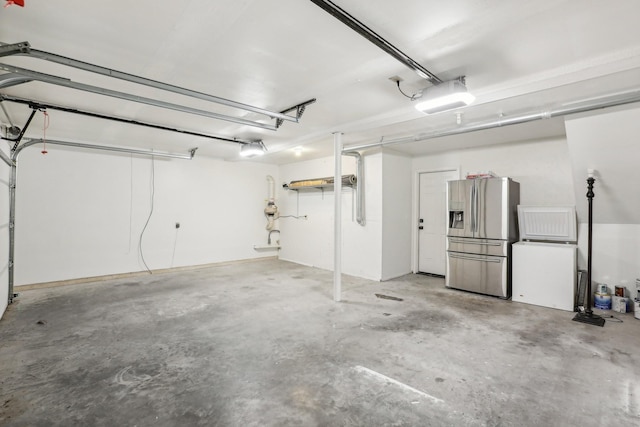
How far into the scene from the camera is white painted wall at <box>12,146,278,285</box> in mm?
5152

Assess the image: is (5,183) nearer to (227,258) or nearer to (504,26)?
(227,258)

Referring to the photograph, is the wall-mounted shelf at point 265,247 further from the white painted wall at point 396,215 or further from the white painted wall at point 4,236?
the white painted wall at point 4,236

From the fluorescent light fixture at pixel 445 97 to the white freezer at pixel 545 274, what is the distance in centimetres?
269

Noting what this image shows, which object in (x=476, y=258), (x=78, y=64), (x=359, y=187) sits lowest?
(x=476, y=258)

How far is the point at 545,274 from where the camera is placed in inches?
162

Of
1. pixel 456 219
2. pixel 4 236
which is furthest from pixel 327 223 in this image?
pixel 4 236

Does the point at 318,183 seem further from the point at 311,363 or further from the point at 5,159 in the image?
the point at 5,159

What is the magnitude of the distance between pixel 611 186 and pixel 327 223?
477cm

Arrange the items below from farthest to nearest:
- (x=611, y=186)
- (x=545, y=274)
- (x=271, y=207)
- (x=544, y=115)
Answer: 1. (x=271, y=207)
2. (x=545, y=274)
3. (x=611, y=186)
4. (x=544, y=115)

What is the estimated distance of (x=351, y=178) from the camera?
5.82 m

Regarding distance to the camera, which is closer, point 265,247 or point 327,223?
point 327,223

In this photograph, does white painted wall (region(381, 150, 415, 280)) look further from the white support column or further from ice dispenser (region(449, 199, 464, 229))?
the white support column

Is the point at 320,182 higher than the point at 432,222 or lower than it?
higher

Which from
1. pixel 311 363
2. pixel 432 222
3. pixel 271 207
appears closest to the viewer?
pixel 311 363
